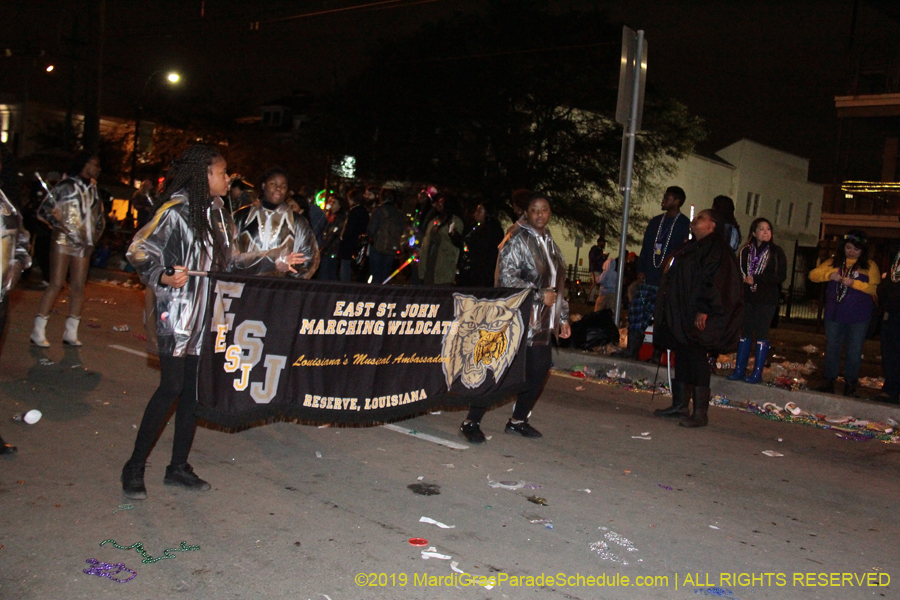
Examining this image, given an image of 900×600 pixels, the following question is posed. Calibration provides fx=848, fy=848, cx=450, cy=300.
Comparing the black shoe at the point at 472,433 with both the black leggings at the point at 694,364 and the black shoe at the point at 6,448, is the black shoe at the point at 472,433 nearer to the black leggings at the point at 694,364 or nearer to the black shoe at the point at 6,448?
the black leggings at the point at 694,364

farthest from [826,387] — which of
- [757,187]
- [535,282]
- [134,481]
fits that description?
[757,187]

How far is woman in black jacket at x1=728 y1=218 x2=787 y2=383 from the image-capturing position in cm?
955

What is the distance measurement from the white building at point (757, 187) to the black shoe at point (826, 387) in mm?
39680

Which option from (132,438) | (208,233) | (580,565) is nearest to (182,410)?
(208,233)

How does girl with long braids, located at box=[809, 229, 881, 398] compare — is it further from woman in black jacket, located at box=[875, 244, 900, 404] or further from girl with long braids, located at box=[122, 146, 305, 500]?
girl with long braids, located at box=[122, 146, 305, 500]

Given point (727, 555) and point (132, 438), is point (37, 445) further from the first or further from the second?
point (727, 555)

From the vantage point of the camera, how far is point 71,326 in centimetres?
934

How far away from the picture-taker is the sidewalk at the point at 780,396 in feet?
28.3

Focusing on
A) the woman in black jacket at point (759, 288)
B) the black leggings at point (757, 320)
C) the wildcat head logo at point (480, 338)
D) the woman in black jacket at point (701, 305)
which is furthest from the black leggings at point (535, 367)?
the black leggings at point (757, 320)

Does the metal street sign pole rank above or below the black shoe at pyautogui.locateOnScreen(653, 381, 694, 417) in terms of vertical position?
above

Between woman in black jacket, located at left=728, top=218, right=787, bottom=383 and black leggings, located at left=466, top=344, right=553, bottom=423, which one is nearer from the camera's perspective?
black leggings, located at left=466, top=344, right=553, bottom=423

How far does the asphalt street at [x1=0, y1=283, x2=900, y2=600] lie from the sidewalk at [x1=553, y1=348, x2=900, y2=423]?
1005 millimetres

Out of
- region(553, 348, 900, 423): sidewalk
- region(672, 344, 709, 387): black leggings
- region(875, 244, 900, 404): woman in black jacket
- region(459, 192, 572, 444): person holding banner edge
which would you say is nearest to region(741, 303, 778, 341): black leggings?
region(553, 348, 900, 423): sidewalk

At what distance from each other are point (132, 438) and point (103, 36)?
60.3 ft
